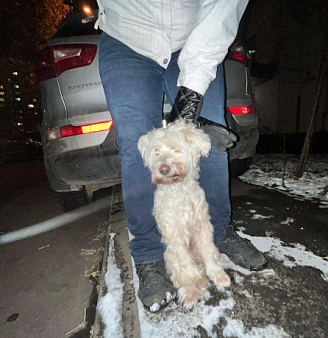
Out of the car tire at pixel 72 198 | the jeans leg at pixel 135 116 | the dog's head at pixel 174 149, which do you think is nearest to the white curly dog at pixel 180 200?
the dog's head at pixel 174 149

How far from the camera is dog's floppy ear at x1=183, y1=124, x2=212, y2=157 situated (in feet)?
5.63

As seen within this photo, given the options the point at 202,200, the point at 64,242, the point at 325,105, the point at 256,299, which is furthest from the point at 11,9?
the point at 325,105

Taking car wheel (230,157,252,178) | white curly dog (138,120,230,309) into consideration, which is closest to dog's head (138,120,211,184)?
white curly dog (138,120,230,309)

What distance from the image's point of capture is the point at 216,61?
1.72 metres

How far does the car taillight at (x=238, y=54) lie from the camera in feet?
8.70

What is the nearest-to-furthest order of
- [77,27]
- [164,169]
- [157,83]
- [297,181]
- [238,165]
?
1. [164,169]
2. [157,83]
3. [77,27]
4. [238,165]
5. [297,181]

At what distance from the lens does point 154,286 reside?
163cm

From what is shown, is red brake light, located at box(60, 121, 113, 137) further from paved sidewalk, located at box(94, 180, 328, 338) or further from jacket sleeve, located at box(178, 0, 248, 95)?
paved sidewalk, located at box(94, 180, 328, 338)

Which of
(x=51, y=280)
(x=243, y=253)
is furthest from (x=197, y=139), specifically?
(x=51, y=280)

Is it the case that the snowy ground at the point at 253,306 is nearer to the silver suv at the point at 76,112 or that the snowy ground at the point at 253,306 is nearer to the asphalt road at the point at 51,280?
the asphalt road at the point at 51,280

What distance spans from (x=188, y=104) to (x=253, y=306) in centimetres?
148

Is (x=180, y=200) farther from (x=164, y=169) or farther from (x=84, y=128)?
(x=84, y=128)

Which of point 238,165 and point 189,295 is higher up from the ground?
point 238,165

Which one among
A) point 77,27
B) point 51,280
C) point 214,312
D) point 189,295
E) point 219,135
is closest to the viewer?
point 214,312
